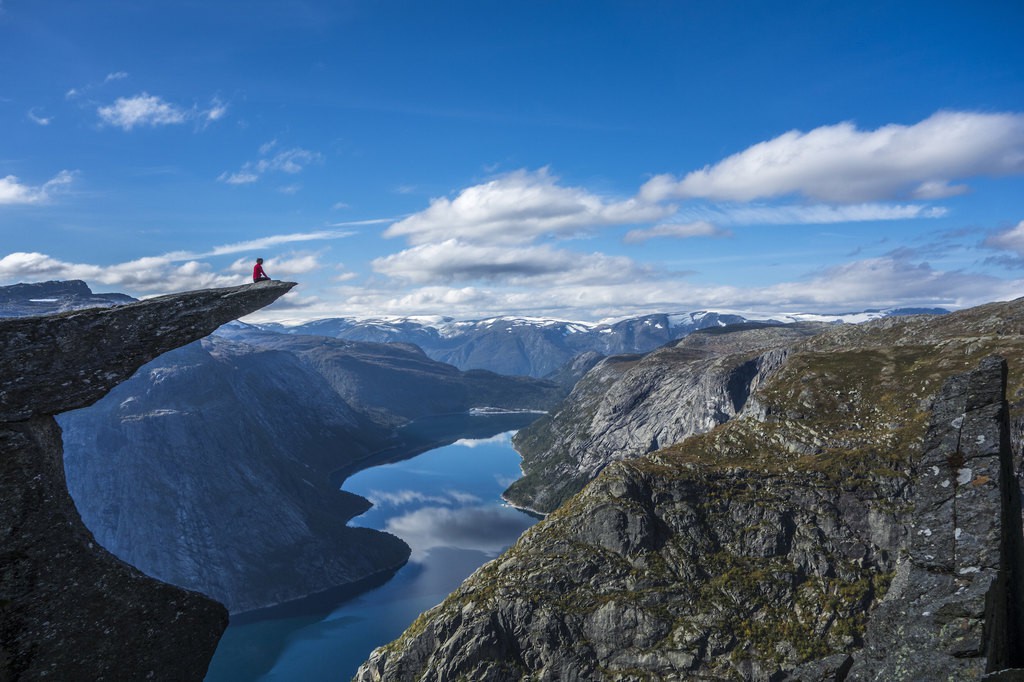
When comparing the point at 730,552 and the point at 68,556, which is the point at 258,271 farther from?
the point at 730,552

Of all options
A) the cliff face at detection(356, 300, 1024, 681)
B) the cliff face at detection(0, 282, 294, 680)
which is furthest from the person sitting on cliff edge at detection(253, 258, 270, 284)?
the cliff face at detection(356, 300, 1024, 681)

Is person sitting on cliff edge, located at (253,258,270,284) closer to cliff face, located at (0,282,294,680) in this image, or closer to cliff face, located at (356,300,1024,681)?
cliff face, located at (0,282,294,680)

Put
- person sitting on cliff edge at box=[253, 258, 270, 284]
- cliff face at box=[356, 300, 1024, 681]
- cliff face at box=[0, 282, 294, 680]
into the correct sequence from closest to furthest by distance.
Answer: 1. cliff face at box=[0, 282, 294, 680]
2. person sitting on cliff edge at box=[253, 258, 270, 284]
3. cliff face at box=[356, 300, 1024, 681]

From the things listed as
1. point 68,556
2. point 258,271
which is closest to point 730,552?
point 258,271

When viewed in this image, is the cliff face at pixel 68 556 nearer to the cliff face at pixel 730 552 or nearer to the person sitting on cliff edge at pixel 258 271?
the person sitting on cliff edge at pixel 258 271

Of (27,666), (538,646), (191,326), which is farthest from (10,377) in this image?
(538,646)

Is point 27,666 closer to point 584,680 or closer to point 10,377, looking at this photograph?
point 10,377

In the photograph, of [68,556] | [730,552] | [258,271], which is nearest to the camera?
[68,556]
